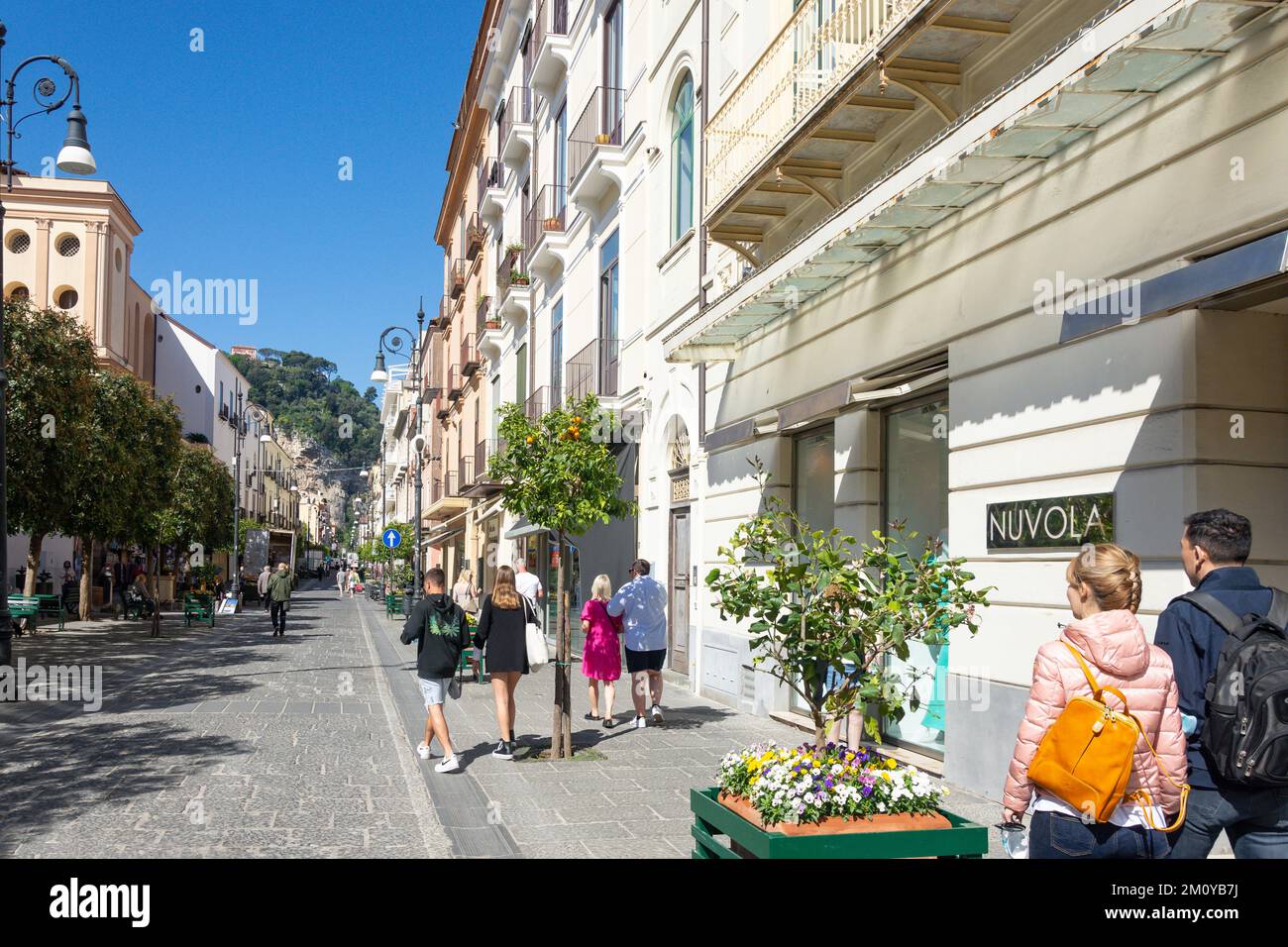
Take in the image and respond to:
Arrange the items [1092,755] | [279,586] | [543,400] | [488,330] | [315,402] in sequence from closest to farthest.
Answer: [1092,755]
[279,586]
[543,400]
[488,330]
[315,402]

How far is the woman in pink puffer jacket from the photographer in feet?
12.1

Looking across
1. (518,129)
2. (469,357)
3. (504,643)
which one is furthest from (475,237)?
(504,643)

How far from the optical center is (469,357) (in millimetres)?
42531

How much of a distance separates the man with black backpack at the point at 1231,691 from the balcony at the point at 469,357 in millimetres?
36971

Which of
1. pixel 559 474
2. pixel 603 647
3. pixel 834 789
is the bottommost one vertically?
pixel 603 647

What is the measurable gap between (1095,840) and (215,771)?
293 inches

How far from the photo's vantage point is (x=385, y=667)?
62.5ft

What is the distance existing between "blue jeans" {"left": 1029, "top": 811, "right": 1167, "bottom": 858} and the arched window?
44.5ft

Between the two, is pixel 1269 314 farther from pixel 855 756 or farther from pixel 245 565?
pixel 245 565


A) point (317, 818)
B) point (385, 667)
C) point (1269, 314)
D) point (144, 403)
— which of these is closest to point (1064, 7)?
point (1269, 314)

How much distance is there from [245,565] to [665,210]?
4481cm

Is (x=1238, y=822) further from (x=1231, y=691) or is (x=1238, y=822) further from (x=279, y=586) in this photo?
(x=279, y=586)

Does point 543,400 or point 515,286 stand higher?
point 515,286

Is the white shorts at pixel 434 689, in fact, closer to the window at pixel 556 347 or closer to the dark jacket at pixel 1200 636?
the dark jacket at pixel 1200 636
